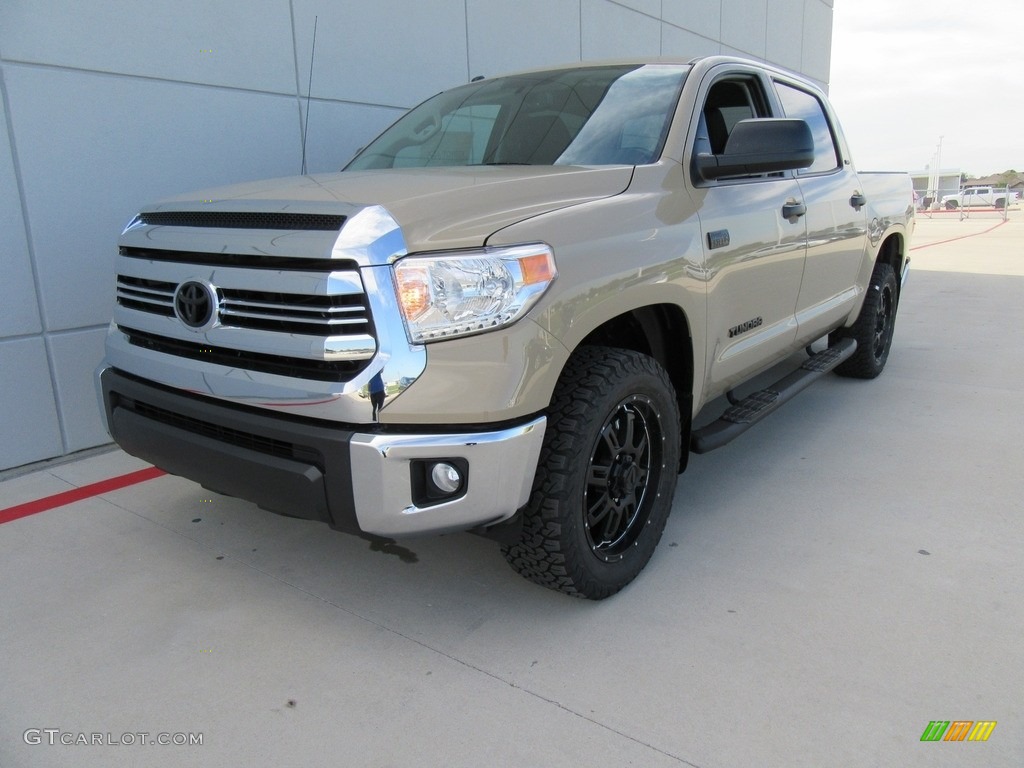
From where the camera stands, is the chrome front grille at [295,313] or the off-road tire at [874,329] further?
the off-road tire at [874,329]

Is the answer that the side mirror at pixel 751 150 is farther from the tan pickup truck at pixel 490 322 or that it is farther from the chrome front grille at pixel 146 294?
the chrome front grille at pixel 146 294

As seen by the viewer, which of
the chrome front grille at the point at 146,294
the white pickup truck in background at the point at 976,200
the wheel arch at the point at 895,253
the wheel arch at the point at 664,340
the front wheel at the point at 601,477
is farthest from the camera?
the white pickup truck in background at the point at 976,200

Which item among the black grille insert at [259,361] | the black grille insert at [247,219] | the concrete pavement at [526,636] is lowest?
the concrete pavement at [526,636]

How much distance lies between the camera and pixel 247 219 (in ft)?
7.43

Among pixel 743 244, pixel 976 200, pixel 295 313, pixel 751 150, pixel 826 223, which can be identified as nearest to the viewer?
pixel 295 313

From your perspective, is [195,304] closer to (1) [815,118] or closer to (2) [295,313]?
(2) [295,313]

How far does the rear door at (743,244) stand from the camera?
293cm

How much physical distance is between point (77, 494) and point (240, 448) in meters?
1.93

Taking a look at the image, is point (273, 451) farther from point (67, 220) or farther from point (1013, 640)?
point (67, 220)

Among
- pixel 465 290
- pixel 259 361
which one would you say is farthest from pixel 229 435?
pixel 465 290

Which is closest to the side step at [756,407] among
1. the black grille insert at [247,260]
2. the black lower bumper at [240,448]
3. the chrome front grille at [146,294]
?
the black lower bumper at [240,448]

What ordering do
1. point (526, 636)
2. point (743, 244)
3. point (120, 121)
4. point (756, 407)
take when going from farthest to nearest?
point (120, 121), point (756, 407), point (743, 244), point (526, 636)

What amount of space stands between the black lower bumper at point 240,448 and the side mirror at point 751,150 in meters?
1.73

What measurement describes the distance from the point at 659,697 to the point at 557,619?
487 mm
